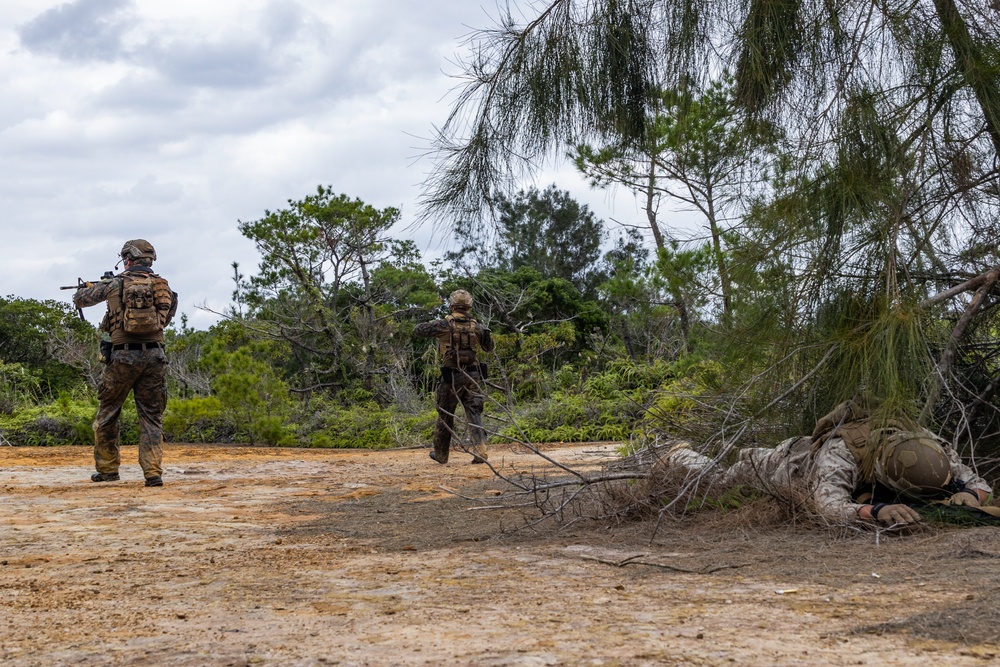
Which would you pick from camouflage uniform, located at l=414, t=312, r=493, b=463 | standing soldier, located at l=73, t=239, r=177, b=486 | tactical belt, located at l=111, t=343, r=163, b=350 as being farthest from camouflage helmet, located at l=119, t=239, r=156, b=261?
camouflage uniform, located at l=414, t=312, r=493, b=463

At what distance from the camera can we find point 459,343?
34.3 feet

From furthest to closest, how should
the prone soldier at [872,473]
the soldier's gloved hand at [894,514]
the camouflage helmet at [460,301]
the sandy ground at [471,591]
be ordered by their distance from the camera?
the camouflage helmet at [460,301] < the prone soldier at [872,473] < the soldier's gloved hand at [894,514] < the sandy ground at [471,591]

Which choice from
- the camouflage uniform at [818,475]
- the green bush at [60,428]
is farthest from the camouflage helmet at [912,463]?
the green bush at [60,428]

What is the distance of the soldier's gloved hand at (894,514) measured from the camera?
15.3 feet

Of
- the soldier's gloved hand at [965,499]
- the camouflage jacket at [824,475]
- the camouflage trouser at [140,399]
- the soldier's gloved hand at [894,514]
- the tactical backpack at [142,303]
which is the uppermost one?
the tactical backpack at [142,303]

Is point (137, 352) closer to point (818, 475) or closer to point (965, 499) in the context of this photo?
point (818, 475)

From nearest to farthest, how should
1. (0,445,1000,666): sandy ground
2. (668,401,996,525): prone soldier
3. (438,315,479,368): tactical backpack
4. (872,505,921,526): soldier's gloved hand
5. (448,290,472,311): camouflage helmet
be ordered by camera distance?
1. (0,445,1000,666): sandy ground
2. (872,505,921,526): soldier's gloved hand
3. (668,401,996,525): prone soldier
4. (438,315,479,368): tactical backpack
5. (448,290,472,311): camouflage helmet

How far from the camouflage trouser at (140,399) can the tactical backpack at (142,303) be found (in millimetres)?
235

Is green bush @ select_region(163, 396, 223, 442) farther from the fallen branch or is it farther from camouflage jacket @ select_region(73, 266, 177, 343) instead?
the fallen branch

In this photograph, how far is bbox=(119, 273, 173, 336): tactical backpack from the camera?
339 inches

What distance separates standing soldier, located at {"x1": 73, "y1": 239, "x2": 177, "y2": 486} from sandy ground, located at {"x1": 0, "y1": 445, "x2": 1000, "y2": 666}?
79.8 inches

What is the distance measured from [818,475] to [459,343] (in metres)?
5.77

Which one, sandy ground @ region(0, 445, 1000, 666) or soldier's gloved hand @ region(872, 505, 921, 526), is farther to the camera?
soldier's gloved hand @ region(872, 505, 921, 526)

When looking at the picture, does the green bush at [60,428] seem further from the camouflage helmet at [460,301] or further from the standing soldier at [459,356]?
the camouflage helmet at [460,301]
